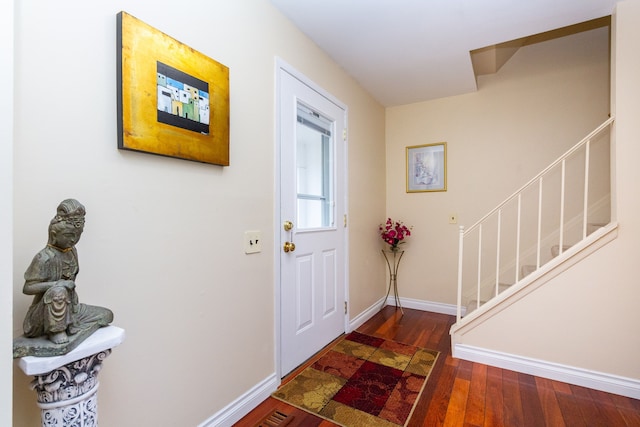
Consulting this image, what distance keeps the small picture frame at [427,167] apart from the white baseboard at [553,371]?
1.76 m

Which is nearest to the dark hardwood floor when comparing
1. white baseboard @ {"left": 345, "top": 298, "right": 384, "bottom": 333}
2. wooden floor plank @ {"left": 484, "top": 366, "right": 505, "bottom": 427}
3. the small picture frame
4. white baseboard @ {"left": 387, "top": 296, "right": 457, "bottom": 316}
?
wooden floor plank @ {"left": 484, "top": 366, "right": 505, "bottom": 427}

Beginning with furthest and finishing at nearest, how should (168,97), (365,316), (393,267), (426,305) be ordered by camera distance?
(393,267) < (426,305) < (365,316) < (168,97)

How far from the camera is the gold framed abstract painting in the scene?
3.66ft

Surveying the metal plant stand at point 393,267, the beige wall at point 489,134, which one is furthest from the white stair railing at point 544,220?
the metal plant stand at point 393,267

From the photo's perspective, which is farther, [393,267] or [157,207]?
[393,267]

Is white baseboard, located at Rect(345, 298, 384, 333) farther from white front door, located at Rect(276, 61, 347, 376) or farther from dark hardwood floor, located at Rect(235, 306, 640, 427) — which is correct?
dark hardwood floor, located at Rect(235, 306, 640, 427)

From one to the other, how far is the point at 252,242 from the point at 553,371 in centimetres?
222

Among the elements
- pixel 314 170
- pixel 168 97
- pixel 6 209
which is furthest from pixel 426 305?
pixel 6 209

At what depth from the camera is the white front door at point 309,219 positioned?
6.60 ft

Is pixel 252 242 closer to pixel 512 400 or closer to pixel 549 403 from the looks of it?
pixel 512 400

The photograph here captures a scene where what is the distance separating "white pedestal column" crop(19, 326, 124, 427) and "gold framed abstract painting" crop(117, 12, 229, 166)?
697mm

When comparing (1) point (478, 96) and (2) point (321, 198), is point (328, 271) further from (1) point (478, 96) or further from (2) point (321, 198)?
(1) point (478, 96)

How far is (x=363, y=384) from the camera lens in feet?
6.46

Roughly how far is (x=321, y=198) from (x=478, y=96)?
2171 millimetres
